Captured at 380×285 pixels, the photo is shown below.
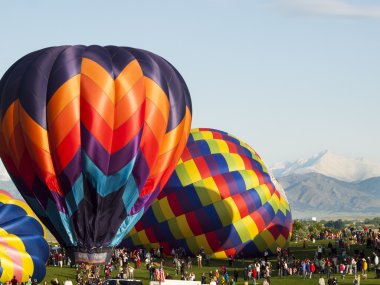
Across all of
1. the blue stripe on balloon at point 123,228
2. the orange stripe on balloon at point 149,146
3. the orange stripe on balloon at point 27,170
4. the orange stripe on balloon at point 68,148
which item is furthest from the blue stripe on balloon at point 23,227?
the orange stripe on balloon at point 149,146

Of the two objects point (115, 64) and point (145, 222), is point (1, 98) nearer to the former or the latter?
point (115, 64)

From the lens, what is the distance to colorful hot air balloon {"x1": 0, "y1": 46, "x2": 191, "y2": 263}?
44.9 metres

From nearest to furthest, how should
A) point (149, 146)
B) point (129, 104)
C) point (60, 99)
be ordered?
point (60, 99) < point (129, 104) < point (149, 146)

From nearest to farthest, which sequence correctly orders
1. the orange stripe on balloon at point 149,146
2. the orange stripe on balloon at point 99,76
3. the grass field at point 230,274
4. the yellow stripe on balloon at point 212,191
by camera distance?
the orange stripe on balloon at point 99,76
the orange stripe on balloon at point 149,146
the grass field at point 230,274
the yellow stripe on balloon at point 212,191

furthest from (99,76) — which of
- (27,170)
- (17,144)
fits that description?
(27,170)

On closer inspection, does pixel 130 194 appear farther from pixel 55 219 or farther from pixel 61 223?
pixel 55 219

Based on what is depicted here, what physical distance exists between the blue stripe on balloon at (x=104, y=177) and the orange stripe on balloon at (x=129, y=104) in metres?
1.94

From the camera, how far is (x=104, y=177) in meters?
45.5

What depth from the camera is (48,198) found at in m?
45.7

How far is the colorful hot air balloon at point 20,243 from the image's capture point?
46.2 meters

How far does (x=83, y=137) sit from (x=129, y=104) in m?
2.61

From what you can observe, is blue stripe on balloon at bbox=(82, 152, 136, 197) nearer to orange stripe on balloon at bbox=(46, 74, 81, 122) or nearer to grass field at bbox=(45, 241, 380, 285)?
orange stripe on balloon at bbox=(46, 74, 81, 122)

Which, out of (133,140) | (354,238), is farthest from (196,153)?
(133,140)

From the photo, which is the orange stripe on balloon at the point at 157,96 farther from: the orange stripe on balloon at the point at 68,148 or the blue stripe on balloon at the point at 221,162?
the blue stripe on balloon at the point at 221,162
